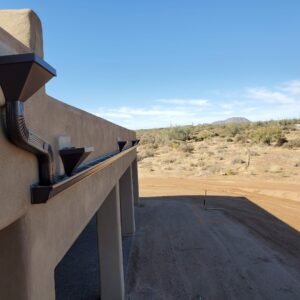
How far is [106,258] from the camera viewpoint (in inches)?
359

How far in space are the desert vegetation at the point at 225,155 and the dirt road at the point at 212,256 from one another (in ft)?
50.4

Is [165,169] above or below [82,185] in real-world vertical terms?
below

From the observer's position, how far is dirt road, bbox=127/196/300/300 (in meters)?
10.2

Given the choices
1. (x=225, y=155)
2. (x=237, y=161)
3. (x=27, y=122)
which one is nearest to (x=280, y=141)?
(x=225, y=155)

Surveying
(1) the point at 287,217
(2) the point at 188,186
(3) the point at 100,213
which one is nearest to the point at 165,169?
(2) the point at 188,186

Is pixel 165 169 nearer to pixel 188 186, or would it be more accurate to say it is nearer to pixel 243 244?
pixel 188 186

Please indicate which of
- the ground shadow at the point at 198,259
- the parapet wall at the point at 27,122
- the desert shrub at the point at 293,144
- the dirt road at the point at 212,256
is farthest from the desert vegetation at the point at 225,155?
the parapet wall at the point at 27,122

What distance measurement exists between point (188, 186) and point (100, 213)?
20.2 m

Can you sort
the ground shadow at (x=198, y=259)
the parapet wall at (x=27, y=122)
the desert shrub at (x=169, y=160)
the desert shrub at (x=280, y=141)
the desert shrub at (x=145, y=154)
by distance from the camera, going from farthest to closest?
1. the desert shrub at (x=280, y=141)
2. the desert shrub at (x=145, y=154)
3. the desert shrub at (x=169, y=160)
4. the ground shadow at (x=198, y=259)
5. the parapet wall at (x=27, y=122)

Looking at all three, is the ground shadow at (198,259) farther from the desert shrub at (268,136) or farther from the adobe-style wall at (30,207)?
the desert shrub at (268,136)

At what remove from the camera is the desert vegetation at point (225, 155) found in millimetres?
35156

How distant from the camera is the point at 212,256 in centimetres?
1266

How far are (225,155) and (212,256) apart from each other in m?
30.1

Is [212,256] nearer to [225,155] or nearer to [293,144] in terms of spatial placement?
[225,155]
